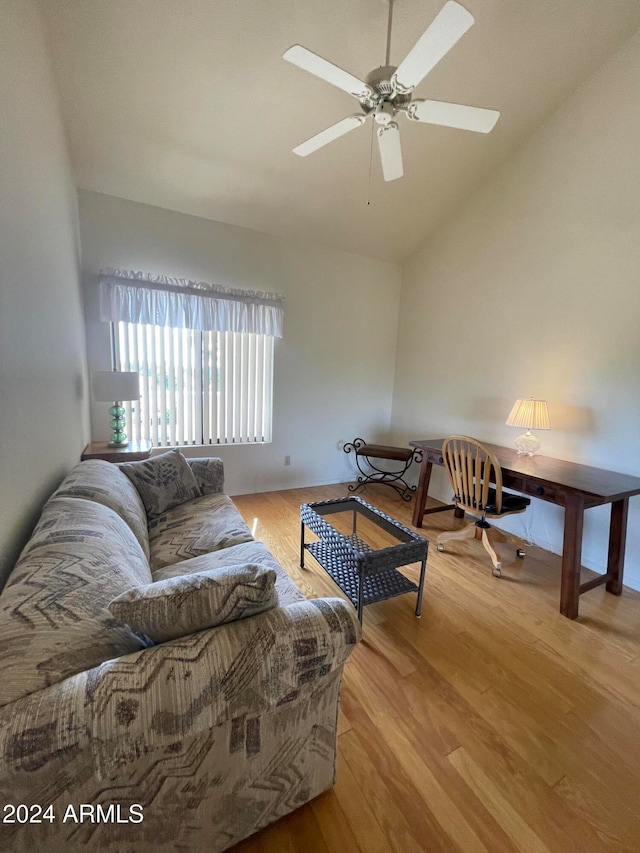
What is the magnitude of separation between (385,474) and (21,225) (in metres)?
3.66

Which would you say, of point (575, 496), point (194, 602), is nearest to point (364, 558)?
point (194, 602)

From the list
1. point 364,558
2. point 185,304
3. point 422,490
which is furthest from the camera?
point 185,304

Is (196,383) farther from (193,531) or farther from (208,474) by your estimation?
(193,531)

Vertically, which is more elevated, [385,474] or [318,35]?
[318,35]

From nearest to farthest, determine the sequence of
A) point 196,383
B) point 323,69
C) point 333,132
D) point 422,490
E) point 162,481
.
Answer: point 323,69
point 333,132
point 162,481
point 422,490
point 196,383

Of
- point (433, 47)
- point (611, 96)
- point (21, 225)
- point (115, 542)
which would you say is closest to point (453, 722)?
point (115, 542)

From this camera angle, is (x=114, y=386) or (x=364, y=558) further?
(x=114, y=386)

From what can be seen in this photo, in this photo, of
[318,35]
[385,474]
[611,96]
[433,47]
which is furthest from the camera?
[385,474]

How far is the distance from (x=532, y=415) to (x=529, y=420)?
4cm

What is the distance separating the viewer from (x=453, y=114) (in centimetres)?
173

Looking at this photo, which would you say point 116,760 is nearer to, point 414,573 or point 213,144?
point 414,573

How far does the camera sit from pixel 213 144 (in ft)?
8.45

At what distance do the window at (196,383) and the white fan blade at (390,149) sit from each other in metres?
1.93

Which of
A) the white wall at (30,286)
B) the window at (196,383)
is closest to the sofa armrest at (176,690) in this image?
the white wall at (30,286)
